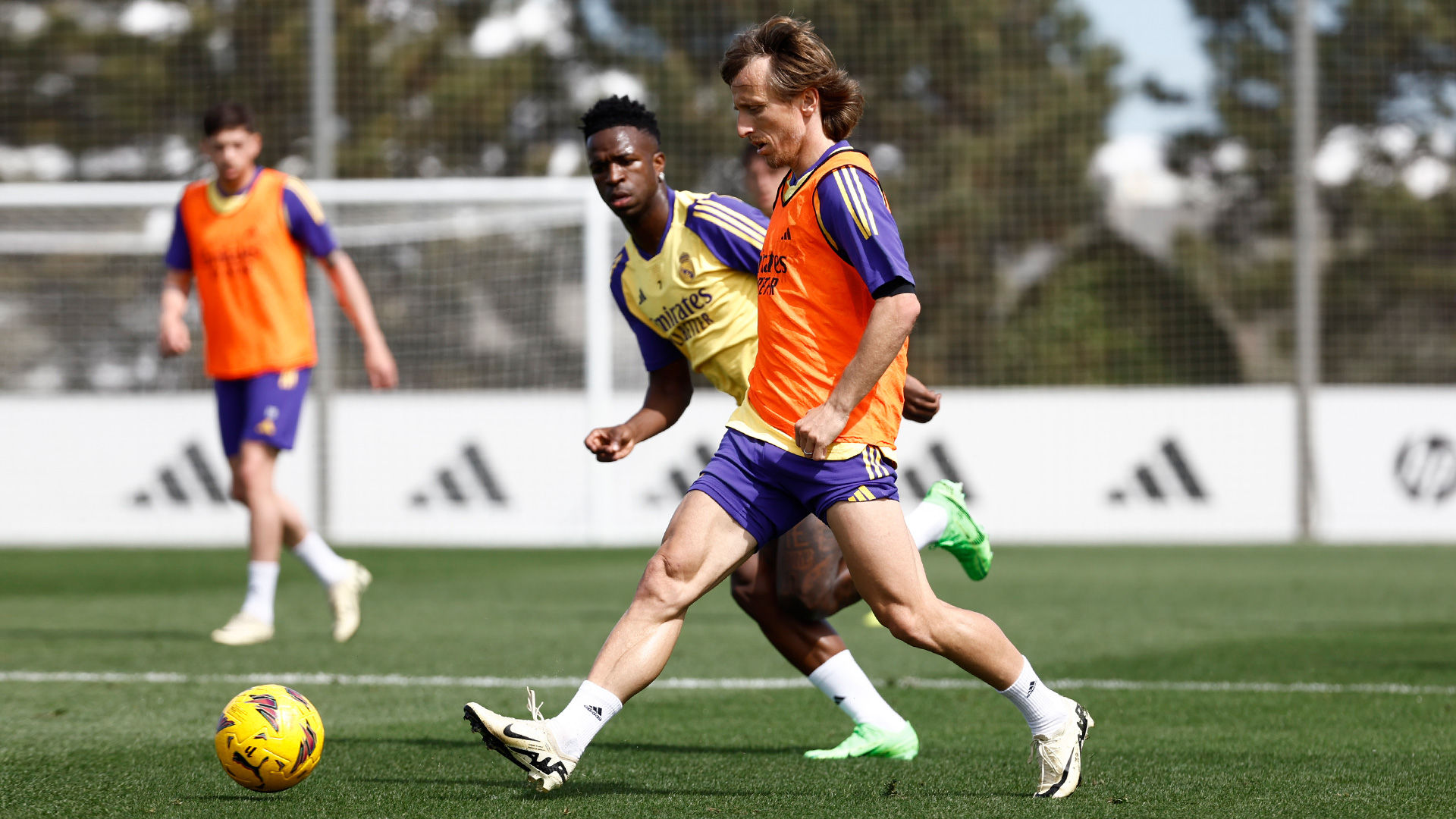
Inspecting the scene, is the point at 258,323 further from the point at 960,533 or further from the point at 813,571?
the point at 960,533

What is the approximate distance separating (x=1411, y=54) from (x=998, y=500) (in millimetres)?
11636

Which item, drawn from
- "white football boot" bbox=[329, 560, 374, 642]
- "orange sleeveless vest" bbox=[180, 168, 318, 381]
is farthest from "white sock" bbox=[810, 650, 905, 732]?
"orange sleeveless vest" bbox=[180, 168, 318, 381]

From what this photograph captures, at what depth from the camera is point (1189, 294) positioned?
22.4 meters

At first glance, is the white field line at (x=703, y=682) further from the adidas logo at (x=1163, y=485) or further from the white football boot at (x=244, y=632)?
the adidas logo at (x=1163, y=485)

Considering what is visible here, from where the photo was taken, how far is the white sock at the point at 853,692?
5.05 meters

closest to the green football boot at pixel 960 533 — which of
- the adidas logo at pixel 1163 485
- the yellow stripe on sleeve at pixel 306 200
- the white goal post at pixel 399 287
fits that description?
the yellow stripe on sleeve at pixel 306 200

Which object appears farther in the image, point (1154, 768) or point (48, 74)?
point (48, 74)

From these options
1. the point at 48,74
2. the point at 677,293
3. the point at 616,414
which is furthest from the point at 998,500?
the point at 48,74

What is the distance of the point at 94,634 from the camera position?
8539 millimetres

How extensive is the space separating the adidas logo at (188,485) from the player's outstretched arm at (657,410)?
12.2 meters

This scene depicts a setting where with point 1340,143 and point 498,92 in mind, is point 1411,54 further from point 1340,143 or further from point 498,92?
point 498,92

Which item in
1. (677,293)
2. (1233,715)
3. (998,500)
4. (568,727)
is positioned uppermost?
(677,293)

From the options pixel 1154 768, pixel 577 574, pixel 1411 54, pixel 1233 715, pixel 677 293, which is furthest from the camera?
pixel 1411 54

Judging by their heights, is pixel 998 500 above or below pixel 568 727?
below
